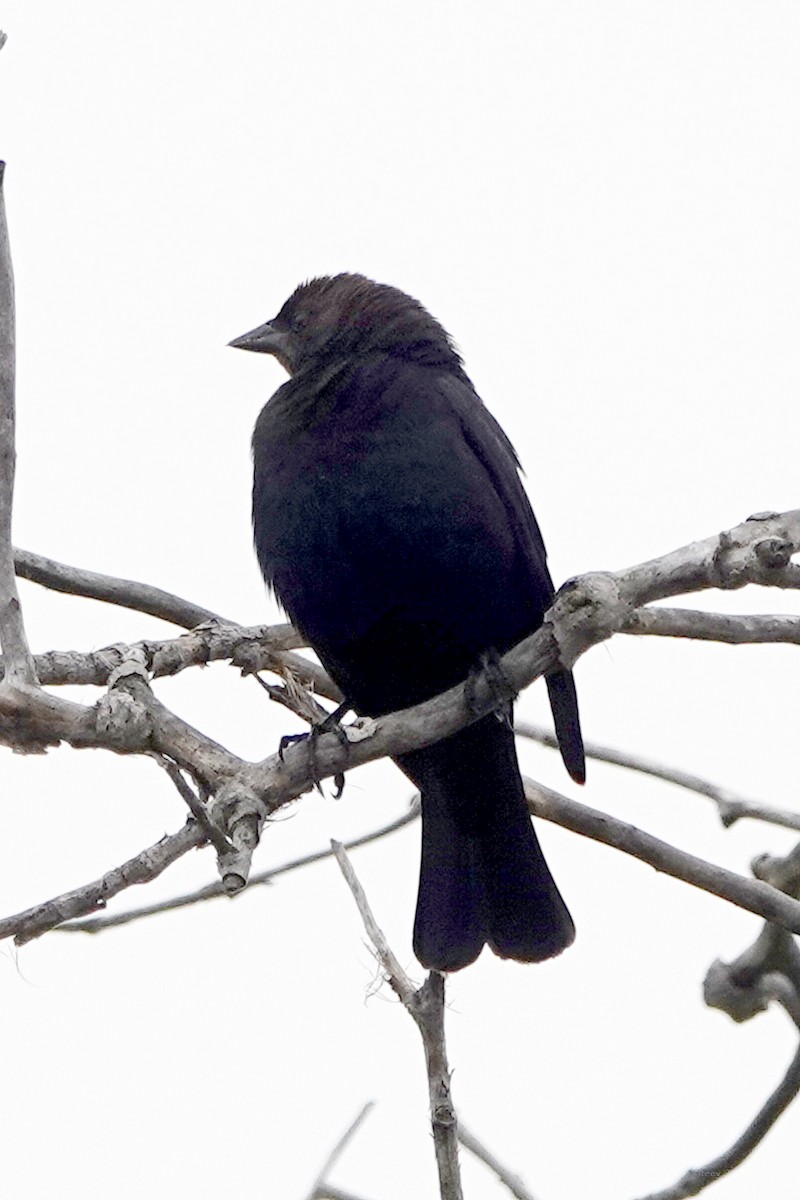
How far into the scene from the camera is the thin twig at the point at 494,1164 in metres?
2.76

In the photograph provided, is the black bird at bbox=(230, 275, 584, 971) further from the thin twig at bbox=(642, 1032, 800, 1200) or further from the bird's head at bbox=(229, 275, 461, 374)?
the thin twig at bbox=(642, 1032, 800, 1200)

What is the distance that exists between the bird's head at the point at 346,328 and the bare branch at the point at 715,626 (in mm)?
1509

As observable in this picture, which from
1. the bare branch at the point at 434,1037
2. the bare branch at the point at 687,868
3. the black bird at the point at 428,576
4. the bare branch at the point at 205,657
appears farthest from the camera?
the black bird at the point at 428,576

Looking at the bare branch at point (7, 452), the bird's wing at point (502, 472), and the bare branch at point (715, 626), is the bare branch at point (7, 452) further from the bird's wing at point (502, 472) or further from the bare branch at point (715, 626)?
the bird's wing at point (502, 472)

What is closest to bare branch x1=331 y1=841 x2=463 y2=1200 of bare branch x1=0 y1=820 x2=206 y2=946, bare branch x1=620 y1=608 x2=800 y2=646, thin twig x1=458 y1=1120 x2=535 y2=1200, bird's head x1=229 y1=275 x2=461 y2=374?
thin twig x1=458 y1=1120 x2=535 y2=1200

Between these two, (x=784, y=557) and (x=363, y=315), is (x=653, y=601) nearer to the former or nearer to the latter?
(x=784, y=557)

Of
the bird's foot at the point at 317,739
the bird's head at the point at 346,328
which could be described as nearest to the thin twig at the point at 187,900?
the bird's foot at the point at 317,739

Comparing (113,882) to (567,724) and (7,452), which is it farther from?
(567,724)

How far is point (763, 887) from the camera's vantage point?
311cm

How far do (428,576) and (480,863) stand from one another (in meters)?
0.80

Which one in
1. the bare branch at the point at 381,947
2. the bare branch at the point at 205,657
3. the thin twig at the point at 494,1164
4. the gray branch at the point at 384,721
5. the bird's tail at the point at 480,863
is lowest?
the thin twig at the point at 494,1164

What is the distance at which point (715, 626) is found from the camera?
2904mm

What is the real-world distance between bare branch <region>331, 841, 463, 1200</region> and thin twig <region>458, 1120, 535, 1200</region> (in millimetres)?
240

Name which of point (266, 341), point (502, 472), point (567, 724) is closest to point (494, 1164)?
point (567, 724)
